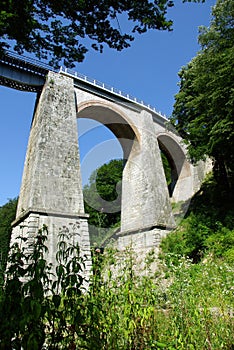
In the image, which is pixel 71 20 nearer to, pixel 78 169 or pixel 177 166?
pixel 78 169

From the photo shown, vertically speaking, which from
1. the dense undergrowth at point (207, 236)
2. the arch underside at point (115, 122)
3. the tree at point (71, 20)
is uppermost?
the arch underside at point (115, 122)

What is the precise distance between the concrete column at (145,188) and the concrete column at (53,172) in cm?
430

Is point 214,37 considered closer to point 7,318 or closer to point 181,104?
point 181,104

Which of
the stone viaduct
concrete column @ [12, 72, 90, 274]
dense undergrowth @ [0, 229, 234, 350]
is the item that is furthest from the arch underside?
dense undergrowth @ [0, 229, 234, 350]

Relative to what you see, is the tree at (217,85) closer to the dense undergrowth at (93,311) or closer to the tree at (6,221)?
the dense undergrowth at (93,311)

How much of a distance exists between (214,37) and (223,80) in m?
2.61

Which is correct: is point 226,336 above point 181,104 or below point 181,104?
below

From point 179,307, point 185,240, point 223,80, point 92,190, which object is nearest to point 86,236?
point 185,240

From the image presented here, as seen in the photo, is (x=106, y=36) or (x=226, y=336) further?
(x=106, y=36)

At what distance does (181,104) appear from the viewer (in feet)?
49.1

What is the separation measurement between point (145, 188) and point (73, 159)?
474 centimetres

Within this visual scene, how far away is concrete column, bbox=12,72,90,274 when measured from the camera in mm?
9852

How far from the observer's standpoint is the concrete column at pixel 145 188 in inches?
543

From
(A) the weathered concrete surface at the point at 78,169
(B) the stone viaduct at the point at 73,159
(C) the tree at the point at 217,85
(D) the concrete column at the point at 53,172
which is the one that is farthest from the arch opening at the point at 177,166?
(D) the concrete column at the point at 53,172
